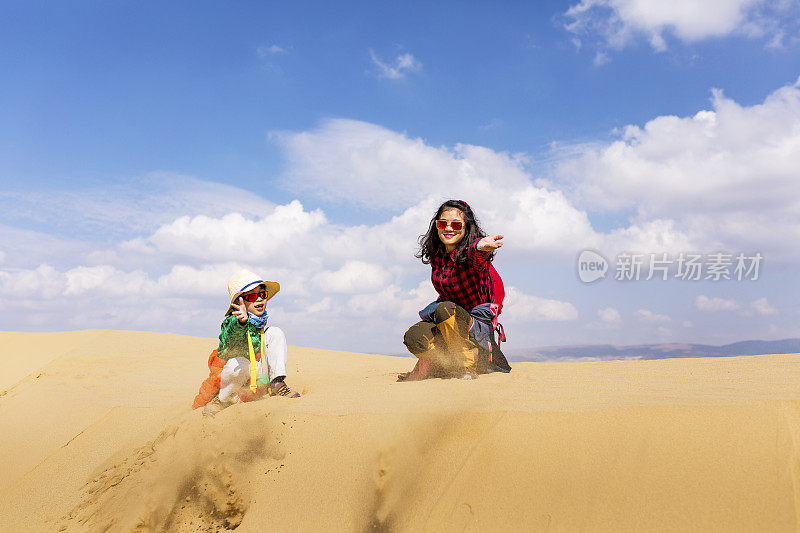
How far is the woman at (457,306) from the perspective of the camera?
459 centimetres

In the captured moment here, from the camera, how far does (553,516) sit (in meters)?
2.44

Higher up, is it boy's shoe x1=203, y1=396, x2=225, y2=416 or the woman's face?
the woman's face

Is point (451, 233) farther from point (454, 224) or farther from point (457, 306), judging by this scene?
point (457, 306)

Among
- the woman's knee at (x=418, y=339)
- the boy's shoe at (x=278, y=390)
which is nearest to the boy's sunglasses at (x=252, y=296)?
the boy's shoe at (x=278, y=390)

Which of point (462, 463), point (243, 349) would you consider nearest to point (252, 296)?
point (243, 349)

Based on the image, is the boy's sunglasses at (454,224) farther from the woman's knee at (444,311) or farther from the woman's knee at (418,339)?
the woman's knee at (418,339)

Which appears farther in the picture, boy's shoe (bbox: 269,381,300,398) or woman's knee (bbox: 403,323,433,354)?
woman's knee (bbox: 403,323,433,354)

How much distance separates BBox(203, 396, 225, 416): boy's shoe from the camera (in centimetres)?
424

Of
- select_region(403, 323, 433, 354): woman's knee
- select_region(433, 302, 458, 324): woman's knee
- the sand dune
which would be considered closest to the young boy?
the sand dune

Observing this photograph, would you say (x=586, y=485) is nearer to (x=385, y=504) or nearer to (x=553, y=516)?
(x=553, y=516)

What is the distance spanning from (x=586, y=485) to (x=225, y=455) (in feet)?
7.42

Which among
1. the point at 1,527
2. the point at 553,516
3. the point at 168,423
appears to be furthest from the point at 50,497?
the point at 553,516

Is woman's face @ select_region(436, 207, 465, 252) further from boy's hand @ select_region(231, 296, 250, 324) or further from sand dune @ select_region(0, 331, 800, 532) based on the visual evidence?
boy's hand @ select_region(231, 296, 250, 324)

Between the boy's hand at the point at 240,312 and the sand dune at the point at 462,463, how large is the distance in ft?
2.76
